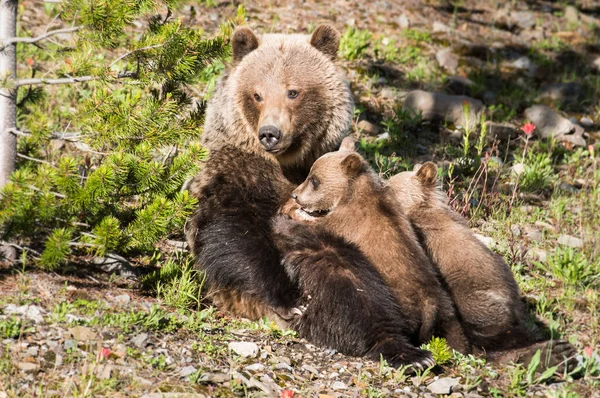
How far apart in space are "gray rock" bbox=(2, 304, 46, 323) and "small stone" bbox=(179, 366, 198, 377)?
0.96 m

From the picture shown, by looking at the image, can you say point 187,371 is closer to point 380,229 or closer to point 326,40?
point 380,229

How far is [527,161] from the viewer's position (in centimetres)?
962

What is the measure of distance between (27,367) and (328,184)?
2710 mm

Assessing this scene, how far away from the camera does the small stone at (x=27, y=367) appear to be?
4.46m

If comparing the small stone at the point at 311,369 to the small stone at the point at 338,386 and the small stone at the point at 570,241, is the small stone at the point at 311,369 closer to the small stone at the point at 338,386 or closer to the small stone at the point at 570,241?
the small stone at the point at 338,386

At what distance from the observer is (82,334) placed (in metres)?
4.88

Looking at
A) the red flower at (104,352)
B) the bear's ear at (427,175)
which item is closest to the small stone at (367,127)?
the bear's ear at (427,175)

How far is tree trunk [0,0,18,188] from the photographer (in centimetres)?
571

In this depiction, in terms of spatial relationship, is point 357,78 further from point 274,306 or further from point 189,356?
point 189,356

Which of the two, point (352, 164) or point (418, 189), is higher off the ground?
point (352, 164)

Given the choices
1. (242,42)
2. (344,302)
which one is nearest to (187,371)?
(344,302)

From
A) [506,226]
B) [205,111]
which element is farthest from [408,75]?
[205,111]

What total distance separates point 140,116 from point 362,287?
2024 mm

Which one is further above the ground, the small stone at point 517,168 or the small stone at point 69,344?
the small stone at point 69,344
